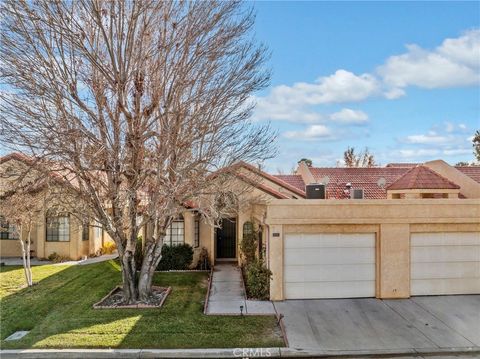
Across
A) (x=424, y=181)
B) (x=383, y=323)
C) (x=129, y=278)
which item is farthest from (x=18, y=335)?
(x=424, y=181)

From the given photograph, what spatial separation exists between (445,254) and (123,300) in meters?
11.7

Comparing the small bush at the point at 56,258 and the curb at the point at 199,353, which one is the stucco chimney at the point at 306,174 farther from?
the curb at the point at 199,353

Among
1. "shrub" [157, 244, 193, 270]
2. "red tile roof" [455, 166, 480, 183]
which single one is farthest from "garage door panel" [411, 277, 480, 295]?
"red tile roof" [455, 166, 480, 183]

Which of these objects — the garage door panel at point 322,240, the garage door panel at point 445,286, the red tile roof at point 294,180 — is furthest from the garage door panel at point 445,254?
the red tile roof at point 294,180

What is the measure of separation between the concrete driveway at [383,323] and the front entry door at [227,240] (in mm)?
8163

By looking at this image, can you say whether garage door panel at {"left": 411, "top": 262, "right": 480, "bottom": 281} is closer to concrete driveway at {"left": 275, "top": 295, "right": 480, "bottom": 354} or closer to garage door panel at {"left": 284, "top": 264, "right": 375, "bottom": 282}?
concrete driveway at {"left": 275, "top": 295, "right": 480, "bottom": 354}

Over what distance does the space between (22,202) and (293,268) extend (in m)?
10.6

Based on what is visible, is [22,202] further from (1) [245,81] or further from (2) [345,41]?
(2) [345,41]

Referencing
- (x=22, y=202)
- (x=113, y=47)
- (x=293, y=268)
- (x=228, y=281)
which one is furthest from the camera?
(x=228, y=281)

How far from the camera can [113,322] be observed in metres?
11.0

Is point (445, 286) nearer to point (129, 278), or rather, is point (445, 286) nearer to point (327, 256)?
point (327, 256)

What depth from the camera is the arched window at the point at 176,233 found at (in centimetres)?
1890

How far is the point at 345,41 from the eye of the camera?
1521cm

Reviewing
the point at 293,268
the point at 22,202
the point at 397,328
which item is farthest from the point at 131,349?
the point at 22,202
